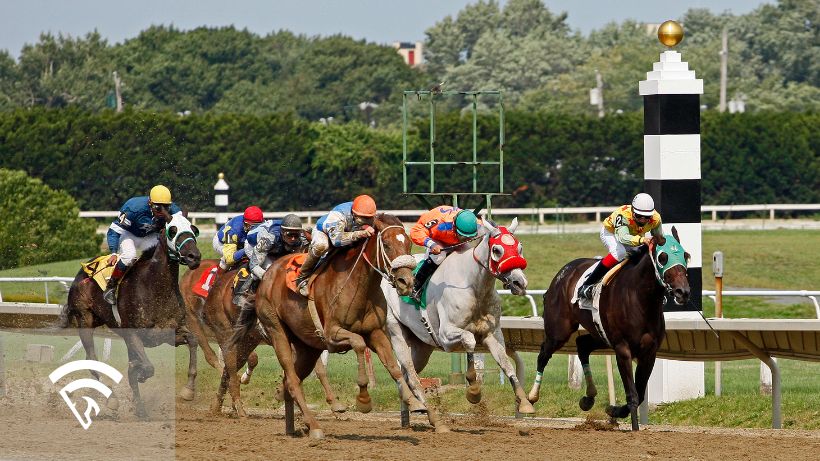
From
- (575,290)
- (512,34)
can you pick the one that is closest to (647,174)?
(575,290)

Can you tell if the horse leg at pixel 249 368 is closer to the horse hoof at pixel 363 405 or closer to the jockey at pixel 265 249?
the jockey at pixel 265 249

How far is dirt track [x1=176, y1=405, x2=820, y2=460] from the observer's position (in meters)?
8.70

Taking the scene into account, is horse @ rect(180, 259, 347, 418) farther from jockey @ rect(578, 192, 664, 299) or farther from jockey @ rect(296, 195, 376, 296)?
jockey @ rect(578, 192, 664, 299)

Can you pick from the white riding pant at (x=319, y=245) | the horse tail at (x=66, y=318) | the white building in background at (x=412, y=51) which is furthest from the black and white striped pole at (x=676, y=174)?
the white building in background at (x=412, y=51)

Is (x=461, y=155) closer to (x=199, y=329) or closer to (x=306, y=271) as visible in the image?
(x=199, y=329)

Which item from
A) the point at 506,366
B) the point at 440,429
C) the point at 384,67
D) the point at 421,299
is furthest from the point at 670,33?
the point at 384,67

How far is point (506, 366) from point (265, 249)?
85.3 inches

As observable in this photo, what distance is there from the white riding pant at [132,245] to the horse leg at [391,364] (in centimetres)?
242

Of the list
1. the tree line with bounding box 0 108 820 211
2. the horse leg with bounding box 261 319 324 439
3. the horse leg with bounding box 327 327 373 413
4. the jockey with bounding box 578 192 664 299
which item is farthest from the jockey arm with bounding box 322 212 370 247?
the tree line with bounding box 0 108 820 211

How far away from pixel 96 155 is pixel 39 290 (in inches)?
467

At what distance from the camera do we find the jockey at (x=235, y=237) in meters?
11.9

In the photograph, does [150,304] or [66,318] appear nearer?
[150,304]

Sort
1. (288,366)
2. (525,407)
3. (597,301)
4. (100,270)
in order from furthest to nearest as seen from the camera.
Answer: (100,270) < (597,301) < (288,366) < (525,407)

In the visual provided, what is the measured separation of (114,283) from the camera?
11.3 meters
